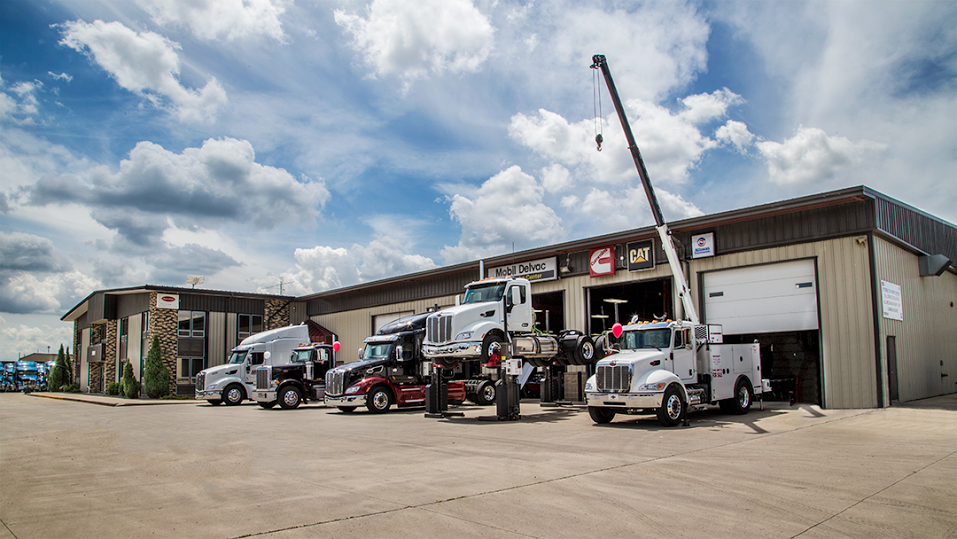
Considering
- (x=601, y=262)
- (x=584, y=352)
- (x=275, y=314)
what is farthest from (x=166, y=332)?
(x=584, y=352)

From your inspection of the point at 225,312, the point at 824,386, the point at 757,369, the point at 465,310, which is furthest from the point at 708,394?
the point at 225,312

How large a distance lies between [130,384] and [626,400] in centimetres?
3248

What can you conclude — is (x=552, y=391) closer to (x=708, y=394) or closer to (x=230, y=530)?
(x=708, y=394)

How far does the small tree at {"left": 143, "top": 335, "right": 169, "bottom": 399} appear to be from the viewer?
3462 cm

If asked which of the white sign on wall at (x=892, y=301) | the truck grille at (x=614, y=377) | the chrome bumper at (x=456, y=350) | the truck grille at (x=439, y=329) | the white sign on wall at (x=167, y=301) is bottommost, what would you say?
the truck grille at (x=614, y=377)

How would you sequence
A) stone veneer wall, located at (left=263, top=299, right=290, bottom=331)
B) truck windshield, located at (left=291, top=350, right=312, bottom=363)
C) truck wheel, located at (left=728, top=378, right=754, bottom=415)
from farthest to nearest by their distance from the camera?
stone veneer wall, located at (left=263, top=299, right=290, bottom=331) → truck windshield, located at (left=291, top=350, right=312, bottom=363) → truck wheel, located at (left=728, top=378, right=754, bottom=415)

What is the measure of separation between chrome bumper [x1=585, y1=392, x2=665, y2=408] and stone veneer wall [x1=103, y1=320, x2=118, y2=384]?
37980 millimetres

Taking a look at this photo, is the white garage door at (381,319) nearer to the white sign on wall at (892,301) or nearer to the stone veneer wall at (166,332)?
the stone veneer wall at (166,332)

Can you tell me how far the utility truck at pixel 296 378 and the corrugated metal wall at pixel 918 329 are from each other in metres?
19.3

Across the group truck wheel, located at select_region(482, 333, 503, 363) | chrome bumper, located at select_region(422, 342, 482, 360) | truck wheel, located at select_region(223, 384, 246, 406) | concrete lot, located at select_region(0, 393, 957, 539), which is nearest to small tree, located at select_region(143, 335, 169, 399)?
truck wheel, located at select_region(223, 384, 246, 406)

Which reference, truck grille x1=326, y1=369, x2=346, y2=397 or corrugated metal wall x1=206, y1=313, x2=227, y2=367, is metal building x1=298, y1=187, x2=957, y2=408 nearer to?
truck grille x1=326, y1=369, x2=346, y2=397

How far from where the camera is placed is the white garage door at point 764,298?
19.1 meters

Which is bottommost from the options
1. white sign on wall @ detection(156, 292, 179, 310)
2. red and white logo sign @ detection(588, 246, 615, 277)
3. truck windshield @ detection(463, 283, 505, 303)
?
truck windshield @ detection(463, 283, 505, 303)

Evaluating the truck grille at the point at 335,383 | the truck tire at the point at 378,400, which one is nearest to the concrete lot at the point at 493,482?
the truck tire at the point at 378,400
